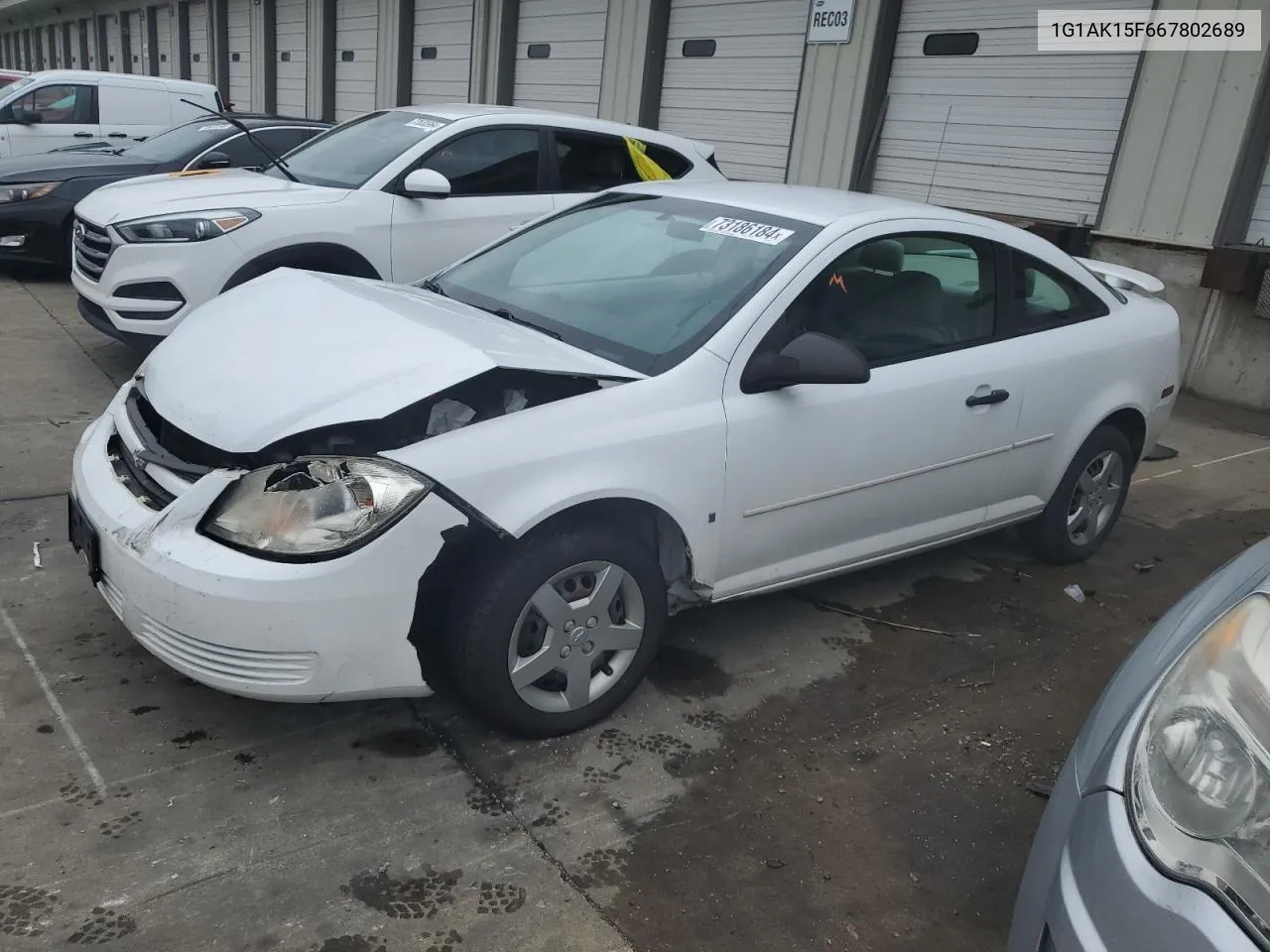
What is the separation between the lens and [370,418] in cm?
269

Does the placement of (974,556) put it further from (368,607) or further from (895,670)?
(368,607)

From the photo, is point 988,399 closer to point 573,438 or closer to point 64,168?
point 573,438

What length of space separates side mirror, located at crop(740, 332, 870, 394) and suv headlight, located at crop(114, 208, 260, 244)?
373cm

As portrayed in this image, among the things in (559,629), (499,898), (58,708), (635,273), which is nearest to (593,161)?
(635,273)

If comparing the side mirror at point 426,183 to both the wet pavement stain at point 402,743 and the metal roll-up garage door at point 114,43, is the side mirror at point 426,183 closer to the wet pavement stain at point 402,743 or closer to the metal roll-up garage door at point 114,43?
the wet pavement stain at point 402,743

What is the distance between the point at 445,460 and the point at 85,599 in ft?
5.76

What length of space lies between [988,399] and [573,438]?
1.80 m

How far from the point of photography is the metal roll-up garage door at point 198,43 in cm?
2595

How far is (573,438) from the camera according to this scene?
2.86 m

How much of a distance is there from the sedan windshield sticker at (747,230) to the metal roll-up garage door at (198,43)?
26196 millimetres

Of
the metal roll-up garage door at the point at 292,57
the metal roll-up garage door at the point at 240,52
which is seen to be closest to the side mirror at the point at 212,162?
the metal roll-up garage door at the point at 292,57

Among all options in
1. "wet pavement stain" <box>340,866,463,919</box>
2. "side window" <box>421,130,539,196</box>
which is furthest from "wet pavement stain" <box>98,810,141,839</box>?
"side window" <box>421,130,539,196</box>

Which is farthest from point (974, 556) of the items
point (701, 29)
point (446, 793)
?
point (701, 29)

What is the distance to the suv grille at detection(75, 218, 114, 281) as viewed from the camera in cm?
586
